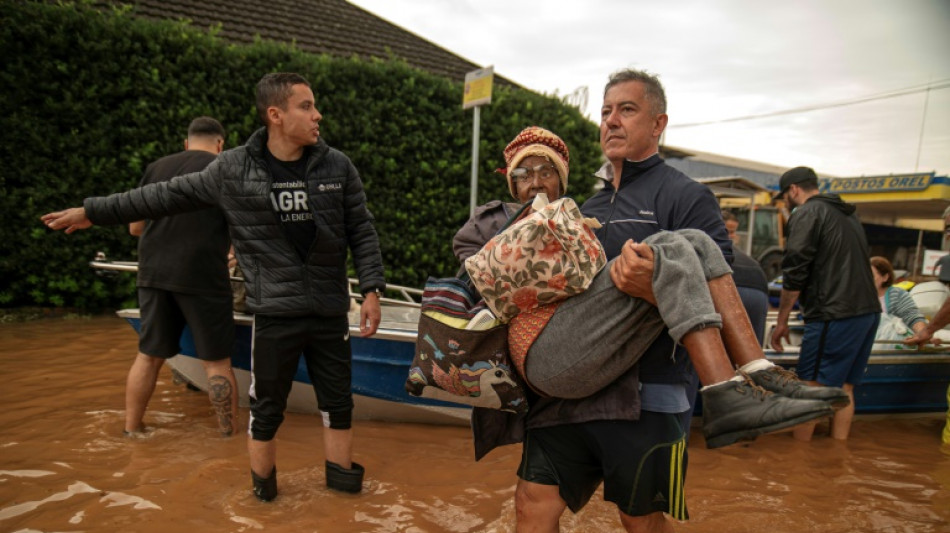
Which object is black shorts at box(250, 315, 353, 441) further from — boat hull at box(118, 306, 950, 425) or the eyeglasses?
the eyeglasses

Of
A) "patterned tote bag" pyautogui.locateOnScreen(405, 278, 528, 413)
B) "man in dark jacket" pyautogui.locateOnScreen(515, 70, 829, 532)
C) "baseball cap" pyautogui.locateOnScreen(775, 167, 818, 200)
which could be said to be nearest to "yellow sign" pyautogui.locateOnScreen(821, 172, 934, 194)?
"baseball cap" pyautogui.locateOnScreen(775, 167, 818, 200)

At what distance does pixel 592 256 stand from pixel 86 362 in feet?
18.2

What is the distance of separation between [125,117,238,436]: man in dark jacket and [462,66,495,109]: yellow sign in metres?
3.33

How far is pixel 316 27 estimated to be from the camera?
10516 mm

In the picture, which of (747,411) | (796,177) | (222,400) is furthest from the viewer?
(796,177)

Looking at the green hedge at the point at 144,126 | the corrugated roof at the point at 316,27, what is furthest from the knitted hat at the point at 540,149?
the corrugated roof at the point at 316,27

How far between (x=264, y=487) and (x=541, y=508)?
171 cm

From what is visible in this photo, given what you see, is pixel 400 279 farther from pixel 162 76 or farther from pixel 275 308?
pixel 275 308

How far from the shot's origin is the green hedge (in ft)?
21.3

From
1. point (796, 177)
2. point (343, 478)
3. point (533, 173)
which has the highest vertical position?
point (796, 177)

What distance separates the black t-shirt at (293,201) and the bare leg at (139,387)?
164cm

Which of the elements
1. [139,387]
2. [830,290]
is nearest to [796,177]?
[830,290]

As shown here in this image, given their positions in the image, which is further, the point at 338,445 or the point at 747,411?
the point at 338,445

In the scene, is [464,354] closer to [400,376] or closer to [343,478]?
[343,478]
